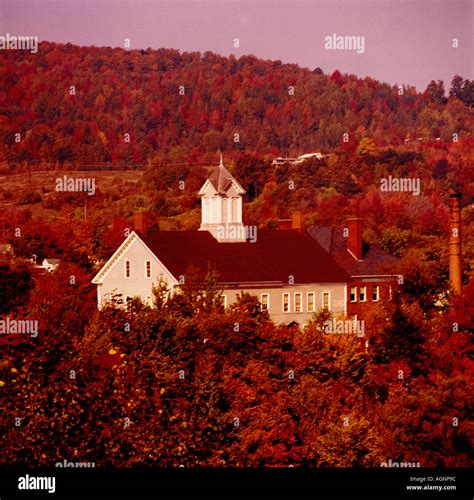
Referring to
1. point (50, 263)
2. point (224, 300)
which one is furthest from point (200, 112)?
point (224, 300)

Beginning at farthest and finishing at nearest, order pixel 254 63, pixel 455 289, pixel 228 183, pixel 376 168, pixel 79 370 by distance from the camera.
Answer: pixel 254 63 < pixel 376 168 < pixel 228 183 < pixel 455 289 < pixel 79 370

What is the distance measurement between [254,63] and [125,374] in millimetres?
158270

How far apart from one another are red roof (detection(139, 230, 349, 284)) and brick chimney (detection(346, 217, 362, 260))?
1550mm

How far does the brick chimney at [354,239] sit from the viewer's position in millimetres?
73750

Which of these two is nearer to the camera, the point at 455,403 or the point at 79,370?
the point at 79,370

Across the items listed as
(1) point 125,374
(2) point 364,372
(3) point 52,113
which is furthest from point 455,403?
(3) point 52,113

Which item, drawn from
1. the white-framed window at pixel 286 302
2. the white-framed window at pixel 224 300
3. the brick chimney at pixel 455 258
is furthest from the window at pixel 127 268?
the brick chimney at pixel 455 258

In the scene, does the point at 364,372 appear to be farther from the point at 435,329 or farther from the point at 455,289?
the point at 455,289

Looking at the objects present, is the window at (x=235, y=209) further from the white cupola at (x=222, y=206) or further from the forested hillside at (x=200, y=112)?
the forested hillside at (x=200, y=112)

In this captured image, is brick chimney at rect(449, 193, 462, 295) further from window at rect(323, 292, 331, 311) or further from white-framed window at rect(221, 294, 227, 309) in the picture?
white-framed window at rect(221, 294, 227, 309)

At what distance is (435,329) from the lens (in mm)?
57812

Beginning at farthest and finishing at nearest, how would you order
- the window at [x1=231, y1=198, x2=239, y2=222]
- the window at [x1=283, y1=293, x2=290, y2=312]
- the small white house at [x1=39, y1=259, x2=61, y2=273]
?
the small white house at [x1=39, y1=259, x2=61, y2=273]
the window at [x1=231, y1=198, x2=239, y2=222]
the window at [x1=283, y1=293, x2=290, y2=312]

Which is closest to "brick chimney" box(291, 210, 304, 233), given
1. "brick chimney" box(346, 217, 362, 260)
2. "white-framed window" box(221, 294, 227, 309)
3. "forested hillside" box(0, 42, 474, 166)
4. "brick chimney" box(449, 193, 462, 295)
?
"brick chimney" box(346, 217, 362, 260)

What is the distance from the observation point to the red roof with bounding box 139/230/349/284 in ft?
223
